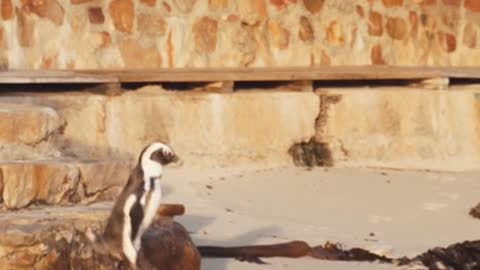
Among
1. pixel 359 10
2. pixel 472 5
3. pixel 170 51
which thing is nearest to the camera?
pixel 170 51

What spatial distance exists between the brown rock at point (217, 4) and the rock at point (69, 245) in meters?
4.84

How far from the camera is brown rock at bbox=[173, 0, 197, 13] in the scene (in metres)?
12.8

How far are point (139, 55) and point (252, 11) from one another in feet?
3.50

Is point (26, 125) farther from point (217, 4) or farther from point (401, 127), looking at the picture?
point (401, 127)

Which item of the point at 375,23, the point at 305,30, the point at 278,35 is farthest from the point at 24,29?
the point at 375,23

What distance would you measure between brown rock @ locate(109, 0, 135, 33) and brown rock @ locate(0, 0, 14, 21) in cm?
84

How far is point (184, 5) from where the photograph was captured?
505 inches

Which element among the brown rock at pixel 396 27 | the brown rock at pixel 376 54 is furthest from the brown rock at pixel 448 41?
the brown rock at pixel 376 54

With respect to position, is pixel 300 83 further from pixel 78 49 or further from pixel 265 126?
pixel 78 49

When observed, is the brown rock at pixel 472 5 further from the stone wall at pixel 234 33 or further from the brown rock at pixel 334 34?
the brown rock at pixel 334 34

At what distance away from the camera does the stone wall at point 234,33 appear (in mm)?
12211

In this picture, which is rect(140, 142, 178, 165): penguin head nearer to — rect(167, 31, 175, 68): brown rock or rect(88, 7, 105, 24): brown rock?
rect(88, 7, 105, 24): brown rock

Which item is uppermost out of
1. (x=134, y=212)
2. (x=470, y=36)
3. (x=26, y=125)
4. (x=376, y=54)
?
(x=470, y=36)

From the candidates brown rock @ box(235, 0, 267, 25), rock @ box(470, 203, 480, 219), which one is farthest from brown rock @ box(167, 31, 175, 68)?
rock @ box(470, 203, 480, 219)
